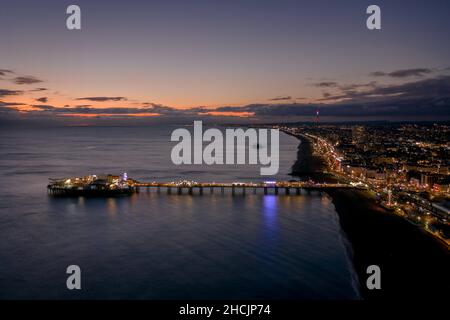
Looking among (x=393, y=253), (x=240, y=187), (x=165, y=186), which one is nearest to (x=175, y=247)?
(x=393, y=253)

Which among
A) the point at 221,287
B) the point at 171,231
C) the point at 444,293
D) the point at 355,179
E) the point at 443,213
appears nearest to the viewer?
the point at 444,293

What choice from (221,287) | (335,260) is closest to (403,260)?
(335,260)

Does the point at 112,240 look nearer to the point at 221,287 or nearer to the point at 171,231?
the point at 171,231

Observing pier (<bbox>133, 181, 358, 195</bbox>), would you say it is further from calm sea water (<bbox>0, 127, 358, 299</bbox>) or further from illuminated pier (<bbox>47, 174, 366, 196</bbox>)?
calm sea water (<bbox>0, 127, 358, 299</bbox>)

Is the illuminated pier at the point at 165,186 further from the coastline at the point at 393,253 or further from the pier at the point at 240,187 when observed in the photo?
the coastline at the point at 393,253

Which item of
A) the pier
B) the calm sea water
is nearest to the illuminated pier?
the pier

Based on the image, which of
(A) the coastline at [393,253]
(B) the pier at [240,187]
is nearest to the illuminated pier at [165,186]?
(B) the pier at [240,187]
